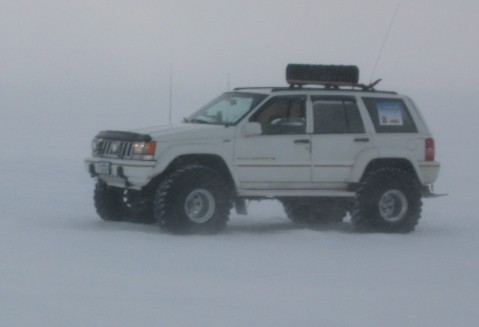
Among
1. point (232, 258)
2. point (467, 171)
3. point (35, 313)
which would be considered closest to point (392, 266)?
point (232, 258)

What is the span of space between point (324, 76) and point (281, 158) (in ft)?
4.51

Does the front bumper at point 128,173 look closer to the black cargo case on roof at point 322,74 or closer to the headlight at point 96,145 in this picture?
the headlight at point 96,145

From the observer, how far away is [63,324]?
8.30 metres

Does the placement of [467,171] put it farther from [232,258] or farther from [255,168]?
[232,258]

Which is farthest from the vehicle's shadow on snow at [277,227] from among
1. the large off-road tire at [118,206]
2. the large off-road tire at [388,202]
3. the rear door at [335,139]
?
the large off-road tire at [118,206]

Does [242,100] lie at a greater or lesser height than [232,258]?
greater

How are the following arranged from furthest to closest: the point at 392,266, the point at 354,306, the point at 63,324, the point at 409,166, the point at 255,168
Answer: the point at 409,166, the point at 255,168, the point at 392,266, the point at 354,306, the point at 63,324

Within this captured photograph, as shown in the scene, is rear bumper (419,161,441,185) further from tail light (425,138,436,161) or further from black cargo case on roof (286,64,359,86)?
black cargo case on roof (286,64,359,86)

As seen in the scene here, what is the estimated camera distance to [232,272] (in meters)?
11.1

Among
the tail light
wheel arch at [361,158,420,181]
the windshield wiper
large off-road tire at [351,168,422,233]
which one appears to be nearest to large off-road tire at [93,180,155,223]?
the windshield wiper

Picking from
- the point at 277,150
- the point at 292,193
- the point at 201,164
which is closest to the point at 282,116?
the point at 277,150

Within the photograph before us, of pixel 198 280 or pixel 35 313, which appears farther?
pixel 198 280

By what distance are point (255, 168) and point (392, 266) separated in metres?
3.06

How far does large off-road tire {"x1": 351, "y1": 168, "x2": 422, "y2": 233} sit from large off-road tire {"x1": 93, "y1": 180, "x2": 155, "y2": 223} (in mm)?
2602
